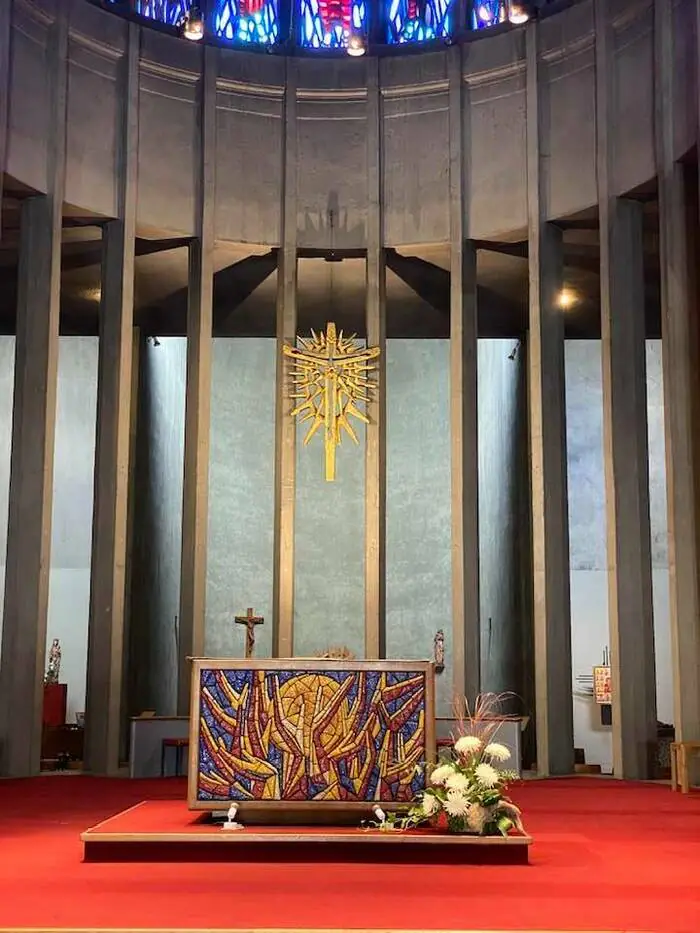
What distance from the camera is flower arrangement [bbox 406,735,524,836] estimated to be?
18.7ft

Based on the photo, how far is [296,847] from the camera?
→ 225 inches

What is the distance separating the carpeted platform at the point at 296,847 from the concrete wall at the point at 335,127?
7267 millimetres

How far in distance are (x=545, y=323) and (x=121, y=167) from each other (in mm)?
4485

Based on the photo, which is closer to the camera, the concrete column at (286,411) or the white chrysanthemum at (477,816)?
the white chrysanthemum at (477,816)

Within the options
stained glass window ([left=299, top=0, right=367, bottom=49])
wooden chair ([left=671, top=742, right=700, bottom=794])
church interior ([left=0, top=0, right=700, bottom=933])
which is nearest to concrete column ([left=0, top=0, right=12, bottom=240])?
church interior ([left=0, top=0, right=700, bottom=933])

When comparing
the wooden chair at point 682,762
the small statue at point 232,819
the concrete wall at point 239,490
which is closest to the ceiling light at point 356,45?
the concrete wall at point 239,490

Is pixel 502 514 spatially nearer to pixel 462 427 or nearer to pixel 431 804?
pixel 462 427

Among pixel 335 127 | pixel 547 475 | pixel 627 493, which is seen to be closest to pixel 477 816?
pixel 627 493

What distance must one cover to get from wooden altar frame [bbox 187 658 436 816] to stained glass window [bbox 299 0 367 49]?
859 cm

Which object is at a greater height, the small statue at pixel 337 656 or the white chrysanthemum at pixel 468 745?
the small statue at pixel 337 656

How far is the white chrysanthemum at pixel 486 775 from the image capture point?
5.73 m

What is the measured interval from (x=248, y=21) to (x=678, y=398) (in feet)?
20.8

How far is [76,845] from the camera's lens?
623 cm

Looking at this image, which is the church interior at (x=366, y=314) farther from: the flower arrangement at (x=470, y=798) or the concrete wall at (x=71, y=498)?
the flower arrangement at (x=470, y=798)
